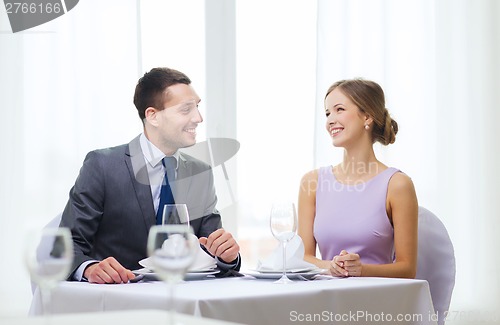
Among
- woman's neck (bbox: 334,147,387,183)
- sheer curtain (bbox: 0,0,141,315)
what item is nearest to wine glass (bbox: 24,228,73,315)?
woman's neck (bbox: 334,147,387,183)

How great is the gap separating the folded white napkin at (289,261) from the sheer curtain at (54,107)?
177 cm

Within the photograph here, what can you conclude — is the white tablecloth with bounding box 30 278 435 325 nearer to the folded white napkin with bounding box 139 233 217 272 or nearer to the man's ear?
the folded white napkin with bounding box 139 233 217 272

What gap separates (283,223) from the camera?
80.0 inches

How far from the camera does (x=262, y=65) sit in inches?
162

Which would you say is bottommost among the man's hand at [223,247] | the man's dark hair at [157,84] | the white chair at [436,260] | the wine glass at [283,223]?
the white chair at [436,260]

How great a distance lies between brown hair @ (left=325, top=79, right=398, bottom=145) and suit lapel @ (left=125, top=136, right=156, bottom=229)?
0.84m

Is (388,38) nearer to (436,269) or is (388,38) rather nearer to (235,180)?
(235,180)

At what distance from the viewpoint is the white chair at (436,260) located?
250 centimetres

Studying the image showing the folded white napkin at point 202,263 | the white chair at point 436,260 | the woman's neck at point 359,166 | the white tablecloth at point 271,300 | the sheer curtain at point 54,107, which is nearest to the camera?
the white tablecloth at point 271,300

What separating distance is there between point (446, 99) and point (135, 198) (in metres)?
2.46

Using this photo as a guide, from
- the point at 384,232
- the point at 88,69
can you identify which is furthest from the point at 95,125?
the point at 384,232

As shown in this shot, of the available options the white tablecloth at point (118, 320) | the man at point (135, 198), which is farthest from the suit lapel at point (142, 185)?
the white tablecloth at point (118, 320)

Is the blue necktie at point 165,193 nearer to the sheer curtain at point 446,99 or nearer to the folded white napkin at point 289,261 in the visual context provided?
the folded white napkin at point 289,261

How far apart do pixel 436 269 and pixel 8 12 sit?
229 centimetres
